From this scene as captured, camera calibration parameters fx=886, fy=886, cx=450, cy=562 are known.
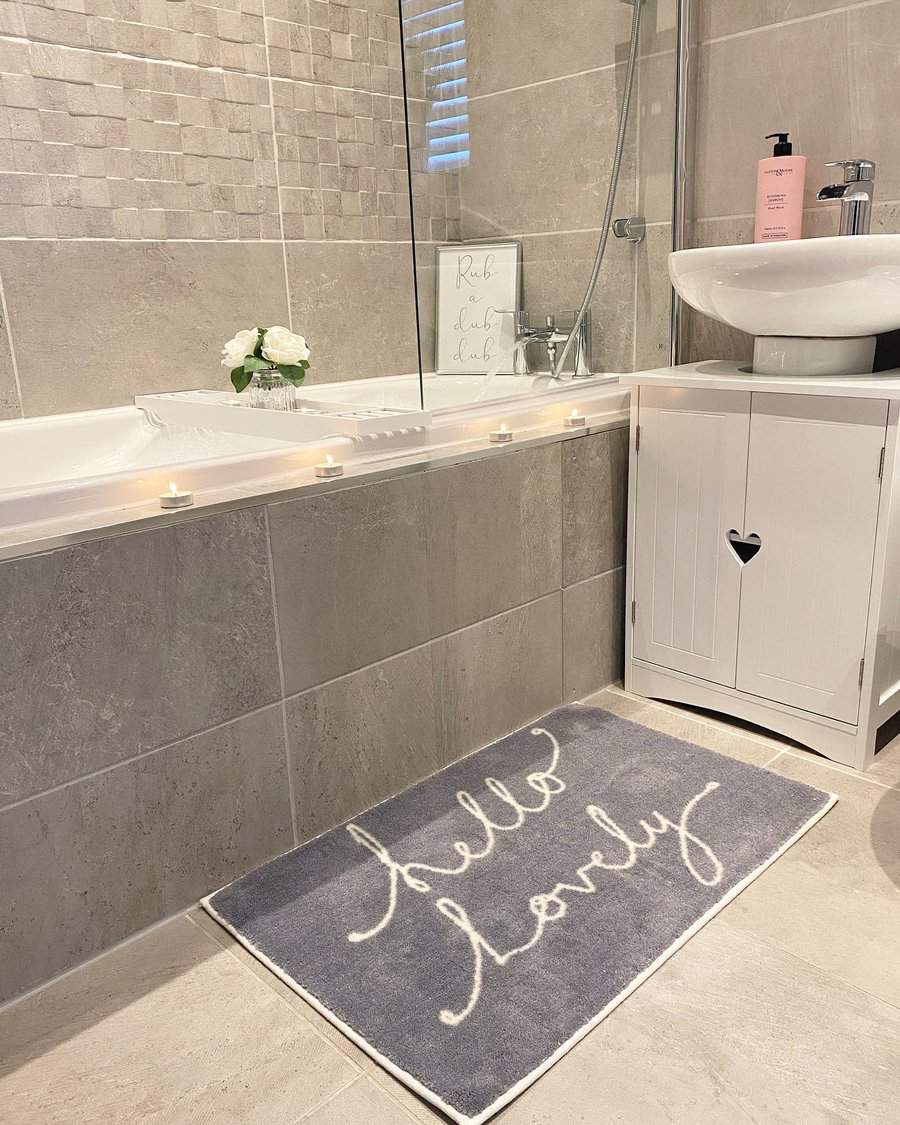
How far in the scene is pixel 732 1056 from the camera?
1.15 m

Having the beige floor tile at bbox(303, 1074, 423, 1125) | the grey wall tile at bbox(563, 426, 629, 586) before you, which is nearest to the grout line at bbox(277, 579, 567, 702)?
the grey wall tile at bbox(563, 426, 629, 586)

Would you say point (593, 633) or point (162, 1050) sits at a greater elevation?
point (593, 633)

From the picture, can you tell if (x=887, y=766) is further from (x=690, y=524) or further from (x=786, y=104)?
(x=786, y=104)

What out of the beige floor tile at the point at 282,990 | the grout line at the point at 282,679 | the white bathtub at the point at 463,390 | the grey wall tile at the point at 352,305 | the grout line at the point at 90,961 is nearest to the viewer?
the beige floor tile at the point at 282,990

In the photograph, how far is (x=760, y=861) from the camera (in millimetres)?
1529

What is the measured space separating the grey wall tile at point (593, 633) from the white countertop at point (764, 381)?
0.48 metres

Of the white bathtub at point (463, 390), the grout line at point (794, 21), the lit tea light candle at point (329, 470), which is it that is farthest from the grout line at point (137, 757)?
the grout line at point (794, 21)

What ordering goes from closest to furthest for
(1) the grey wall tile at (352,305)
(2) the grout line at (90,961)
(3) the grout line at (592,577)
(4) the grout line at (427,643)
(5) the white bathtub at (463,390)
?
(2) the grout line at (90,961), (4) the grout line at (427,643), (5) the white bathtub at (463,390), (3) the grout line at (592,577), (1) the grey wall tile at (352,305)

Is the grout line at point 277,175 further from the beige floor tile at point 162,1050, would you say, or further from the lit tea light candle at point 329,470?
the beige floor tile at point 162,1050

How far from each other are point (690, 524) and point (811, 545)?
0.28 metres

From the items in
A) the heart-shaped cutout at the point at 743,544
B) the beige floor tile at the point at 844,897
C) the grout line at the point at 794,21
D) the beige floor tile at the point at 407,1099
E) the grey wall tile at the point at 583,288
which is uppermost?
the grout line at the point at 794,21

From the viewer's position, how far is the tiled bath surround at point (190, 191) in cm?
198

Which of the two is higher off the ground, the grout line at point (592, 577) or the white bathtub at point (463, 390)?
the white bathtub at point (463, 390)

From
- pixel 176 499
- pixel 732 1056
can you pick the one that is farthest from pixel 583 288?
pixel 732 1056
